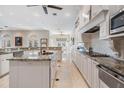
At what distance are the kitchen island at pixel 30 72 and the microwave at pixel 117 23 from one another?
4.86ft

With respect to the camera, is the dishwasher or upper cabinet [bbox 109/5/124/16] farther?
upper cabinet [bbox 109/5/124/16]

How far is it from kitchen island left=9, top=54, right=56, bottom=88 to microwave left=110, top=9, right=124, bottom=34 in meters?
1.48

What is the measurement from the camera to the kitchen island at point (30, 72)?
3402mm

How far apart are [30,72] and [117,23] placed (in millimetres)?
2085

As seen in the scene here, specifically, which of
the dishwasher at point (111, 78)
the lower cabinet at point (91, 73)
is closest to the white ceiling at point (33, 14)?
the lower cabinet at point (91, 73)

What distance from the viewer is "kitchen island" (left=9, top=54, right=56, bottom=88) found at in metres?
3.40

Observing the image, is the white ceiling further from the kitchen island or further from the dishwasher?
the dishwasher

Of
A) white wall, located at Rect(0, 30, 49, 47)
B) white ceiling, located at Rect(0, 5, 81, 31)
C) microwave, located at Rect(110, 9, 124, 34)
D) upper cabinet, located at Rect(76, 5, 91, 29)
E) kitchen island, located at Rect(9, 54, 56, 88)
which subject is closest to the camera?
microwave, located at Rect(110, 9, 124, 34)

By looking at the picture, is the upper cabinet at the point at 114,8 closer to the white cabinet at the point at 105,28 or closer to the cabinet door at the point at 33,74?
the white cabinet at the point at 105,28

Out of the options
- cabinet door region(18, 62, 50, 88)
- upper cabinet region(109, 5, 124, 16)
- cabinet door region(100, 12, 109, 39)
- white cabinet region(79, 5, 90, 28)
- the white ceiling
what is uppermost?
the white ceiling

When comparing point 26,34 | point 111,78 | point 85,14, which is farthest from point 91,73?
point 26,34

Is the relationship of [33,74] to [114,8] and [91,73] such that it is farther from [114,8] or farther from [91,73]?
[114,8]

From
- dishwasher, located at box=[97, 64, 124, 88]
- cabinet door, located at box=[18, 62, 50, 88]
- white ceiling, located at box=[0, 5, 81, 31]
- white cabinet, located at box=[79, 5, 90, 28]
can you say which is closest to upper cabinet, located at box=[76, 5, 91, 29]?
white cabinet, located at box=[79, 5, 90, 28]
